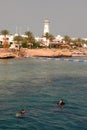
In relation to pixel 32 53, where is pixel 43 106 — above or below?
below

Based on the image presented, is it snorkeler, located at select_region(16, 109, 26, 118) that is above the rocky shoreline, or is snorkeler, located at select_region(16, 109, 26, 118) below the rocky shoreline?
below

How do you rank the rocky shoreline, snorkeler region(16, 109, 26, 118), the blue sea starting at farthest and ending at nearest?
the rocky shoreline, snorkeler region(16, 109, 26, 118), the blue sea

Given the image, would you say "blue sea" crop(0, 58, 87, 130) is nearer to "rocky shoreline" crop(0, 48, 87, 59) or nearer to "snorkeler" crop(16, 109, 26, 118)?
"snorkeler" crop(16, 109, 26, 118)

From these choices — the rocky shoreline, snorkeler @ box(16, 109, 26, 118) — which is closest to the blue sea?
snorkeler @ box(16, 109, 26, 118)

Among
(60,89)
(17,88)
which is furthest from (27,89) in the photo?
(60,89)

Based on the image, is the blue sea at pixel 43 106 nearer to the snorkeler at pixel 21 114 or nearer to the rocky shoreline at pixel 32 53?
the snorkeler at pixel 21 114

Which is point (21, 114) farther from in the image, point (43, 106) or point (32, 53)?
point (32, 53)

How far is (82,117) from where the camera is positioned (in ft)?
120

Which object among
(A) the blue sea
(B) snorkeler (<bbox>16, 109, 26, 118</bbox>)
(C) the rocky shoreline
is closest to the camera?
(A) the blue sea

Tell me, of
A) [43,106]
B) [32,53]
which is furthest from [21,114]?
[32,53]

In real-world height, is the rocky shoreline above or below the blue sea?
above

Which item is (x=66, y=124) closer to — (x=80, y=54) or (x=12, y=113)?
(x=12, y=113)

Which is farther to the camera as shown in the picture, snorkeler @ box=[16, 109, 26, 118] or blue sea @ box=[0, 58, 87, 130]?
snorkeler @ box=[16, 109, 26, 118]

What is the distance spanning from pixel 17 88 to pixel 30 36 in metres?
124
